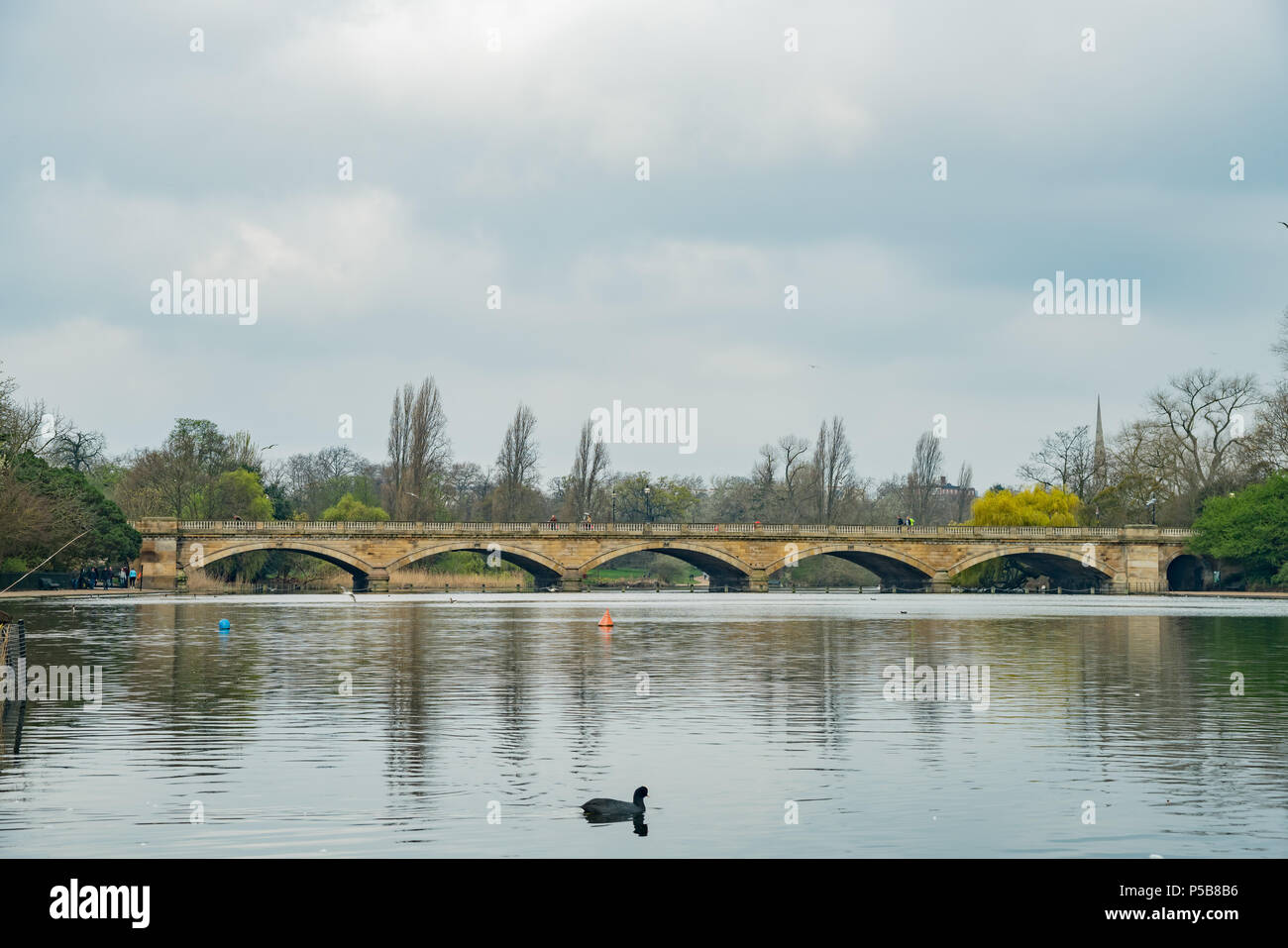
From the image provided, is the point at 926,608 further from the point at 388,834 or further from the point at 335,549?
the point at 388,834

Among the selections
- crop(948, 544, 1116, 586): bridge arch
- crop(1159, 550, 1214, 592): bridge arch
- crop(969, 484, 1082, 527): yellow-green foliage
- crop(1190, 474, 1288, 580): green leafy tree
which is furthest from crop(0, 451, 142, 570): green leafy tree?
crop(1159, 550, 1214, 592): bridge arch

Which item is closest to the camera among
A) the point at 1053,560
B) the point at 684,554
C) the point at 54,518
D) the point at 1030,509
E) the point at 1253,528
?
the point at 54,518

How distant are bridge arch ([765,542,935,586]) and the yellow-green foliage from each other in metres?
7.07

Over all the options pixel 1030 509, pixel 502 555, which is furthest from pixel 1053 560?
pixel 502 555

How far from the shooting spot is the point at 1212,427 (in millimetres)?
106562

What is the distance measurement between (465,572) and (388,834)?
10006 centimetres

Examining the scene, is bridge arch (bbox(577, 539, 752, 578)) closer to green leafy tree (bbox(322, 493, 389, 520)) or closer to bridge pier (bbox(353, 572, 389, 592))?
bridge pier (bbox(353, 572, 389, 592))

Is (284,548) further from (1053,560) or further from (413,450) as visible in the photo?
(1053,560)

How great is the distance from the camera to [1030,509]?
11600cm

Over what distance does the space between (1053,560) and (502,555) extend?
4328 centimetres

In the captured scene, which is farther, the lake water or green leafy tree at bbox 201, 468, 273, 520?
green leafy tree at bbox 201, 468, 273, 520

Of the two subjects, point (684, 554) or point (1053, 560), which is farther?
point (1053, 560)

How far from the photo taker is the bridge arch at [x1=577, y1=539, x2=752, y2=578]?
102m

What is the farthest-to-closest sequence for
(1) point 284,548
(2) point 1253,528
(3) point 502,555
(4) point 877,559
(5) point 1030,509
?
1. (5) point 1030,509
2. (4) point 877,559
3. (3) point 502,555
4. (1) point 284,548
5. (2) point 1253,528
